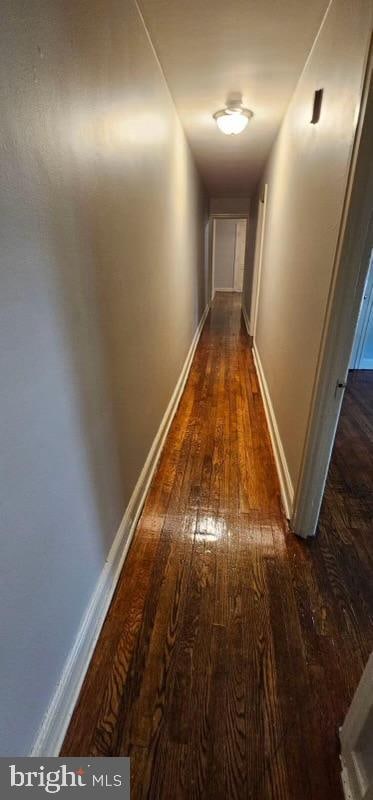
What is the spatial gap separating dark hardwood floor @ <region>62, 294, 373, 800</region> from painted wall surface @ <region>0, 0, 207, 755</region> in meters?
0.25

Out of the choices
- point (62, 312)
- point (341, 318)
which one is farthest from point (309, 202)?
point (62, 312)

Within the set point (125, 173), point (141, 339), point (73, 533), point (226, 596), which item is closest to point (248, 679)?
point (226, 596)

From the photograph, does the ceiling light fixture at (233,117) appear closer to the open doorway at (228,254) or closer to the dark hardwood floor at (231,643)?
the dark hardwood floor at (231,643)

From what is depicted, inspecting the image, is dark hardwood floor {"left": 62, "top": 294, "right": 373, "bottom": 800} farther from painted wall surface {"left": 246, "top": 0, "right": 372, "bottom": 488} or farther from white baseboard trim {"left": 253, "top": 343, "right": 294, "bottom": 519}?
painted wall surface {"left": 246, "top": 0, "right": 372, "bottom": 488}

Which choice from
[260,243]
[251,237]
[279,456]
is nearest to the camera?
[279,456]

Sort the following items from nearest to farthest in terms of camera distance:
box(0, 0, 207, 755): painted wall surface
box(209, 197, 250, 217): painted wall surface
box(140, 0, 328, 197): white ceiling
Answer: box(0, 0, 207, 755): painted wall surface
box(140, 0, 328, 197): white ceiling
box(209, 197, 250, 217): painted wall surface

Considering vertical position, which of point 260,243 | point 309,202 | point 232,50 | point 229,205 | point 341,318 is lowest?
point 341,318

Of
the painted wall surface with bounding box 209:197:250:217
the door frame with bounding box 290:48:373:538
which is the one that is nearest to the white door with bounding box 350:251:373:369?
the door frame with bounding box 290:48:373:538

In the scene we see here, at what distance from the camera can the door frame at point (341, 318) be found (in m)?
1.01

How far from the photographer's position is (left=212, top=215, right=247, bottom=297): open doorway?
9312 millimetres

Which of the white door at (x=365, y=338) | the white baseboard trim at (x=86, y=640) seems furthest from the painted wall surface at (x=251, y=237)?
the white baseboard trim at (x=86, y=640)

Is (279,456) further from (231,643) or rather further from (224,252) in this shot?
(224,252)

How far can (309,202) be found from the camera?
164cm

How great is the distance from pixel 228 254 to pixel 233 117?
7.82 metres
